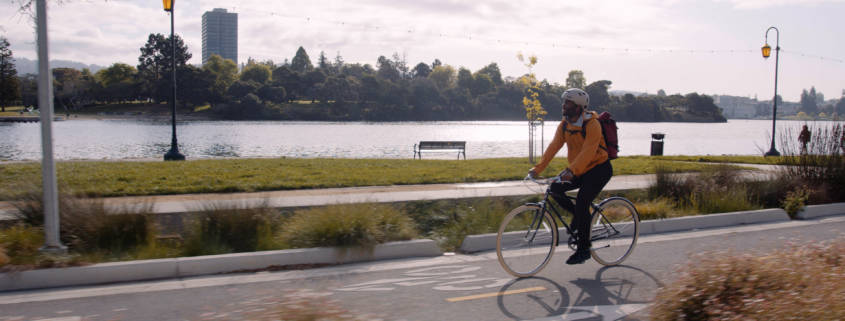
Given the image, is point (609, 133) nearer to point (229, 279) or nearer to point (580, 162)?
point (580, 162)

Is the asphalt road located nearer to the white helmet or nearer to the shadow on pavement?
the shadow on pavement

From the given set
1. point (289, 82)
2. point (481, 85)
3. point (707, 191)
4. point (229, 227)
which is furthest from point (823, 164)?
point (289, 82)

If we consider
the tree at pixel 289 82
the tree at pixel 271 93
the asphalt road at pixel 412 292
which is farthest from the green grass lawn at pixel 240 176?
the tree at pixel 289 82

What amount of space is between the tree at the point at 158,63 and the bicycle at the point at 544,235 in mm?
103712

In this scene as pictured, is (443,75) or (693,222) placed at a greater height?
(443,75)

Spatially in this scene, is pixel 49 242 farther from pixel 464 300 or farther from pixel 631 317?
pixel 631 317

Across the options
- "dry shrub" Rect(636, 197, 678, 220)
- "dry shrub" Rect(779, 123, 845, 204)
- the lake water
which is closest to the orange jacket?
"dry shrub" Rect(636, 197, 678, 220)

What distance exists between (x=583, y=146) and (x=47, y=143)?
18.2ft

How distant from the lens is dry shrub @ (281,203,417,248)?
7102mm

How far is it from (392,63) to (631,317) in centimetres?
19002

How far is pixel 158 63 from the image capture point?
352ft

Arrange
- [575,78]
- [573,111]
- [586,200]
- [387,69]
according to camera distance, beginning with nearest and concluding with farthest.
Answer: [573,111] → [586,200] → [575,78] → [387,69]

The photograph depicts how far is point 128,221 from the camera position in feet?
23.8

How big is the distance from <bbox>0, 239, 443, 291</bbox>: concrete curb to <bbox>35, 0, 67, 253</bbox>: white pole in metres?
0.57
